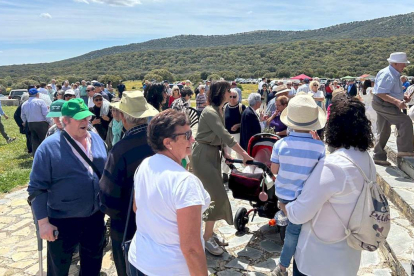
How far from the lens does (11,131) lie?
1555cm

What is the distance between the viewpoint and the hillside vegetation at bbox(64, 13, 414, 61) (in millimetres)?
99188

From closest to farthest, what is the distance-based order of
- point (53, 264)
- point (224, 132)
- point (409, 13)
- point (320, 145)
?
point (320, 145) < point (53, 264) < point (224, 132) < point (409, 13)

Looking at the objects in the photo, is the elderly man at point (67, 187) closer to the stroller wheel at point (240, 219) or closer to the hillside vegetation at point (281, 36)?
the stroller wheel at point (240, 219)

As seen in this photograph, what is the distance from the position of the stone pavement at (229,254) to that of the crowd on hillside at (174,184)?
282mm

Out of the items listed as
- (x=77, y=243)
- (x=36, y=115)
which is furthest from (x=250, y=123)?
(x=36, y=115)

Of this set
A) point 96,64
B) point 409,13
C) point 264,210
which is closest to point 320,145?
point 264,210

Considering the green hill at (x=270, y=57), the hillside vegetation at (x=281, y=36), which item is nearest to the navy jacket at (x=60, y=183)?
the green hill at (x=270, y=57)

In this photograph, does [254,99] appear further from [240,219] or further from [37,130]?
[37,130]

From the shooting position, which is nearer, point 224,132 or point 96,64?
point 224,132

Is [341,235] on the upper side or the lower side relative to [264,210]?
upper

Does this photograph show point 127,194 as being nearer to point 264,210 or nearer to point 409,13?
point 264,210

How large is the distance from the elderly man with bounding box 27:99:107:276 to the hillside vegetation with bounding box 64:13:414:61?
104740 mm

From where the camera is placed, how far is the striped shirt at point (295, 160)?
2.74 meters

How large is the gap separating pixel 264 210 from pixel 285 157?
167 centimetres
